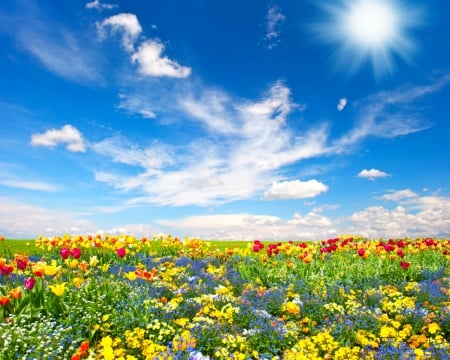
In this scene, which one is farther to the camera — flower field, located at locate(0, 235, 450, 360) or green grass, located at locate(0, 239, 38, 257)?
green grass, located at locate(0, 239, 38, 257)

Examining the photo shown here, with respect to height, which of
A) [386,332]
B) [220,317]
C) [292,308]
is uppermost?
[292,308]

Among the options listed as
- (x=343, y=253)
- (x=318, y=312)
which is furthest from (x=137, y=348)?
(x=343, y=253)

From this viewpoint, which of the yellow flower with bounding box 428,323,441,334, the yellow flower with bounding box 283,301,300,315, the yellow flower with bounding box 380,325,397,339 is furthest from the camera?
the yellow flower with bounding box 283,301,300,315

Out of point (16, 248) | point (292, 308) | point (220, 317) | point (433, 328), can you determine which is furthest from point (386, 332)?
point (16, 248)

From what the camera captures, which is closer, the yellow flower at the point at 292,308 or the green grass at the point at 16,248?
the yellow flower at the point at 292,308

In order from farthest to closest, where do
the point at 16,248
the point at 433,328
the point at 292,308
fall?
the point at 16,248 → the point at 292,308 → the point at 433,328

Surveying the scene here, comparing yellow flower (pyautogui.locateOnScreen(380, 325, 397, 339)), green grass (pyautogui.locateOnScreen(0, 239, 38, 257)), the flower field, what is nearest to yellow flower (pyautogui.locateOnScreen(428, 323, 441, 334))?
the flower field

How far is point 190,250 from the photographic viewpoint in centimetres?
1566

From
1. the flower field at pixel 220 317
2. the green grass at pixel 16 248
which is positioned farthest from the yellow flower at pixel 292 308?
the green grass at pixel 16 248

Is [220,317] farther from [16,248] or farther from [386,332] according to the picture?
[16,248]

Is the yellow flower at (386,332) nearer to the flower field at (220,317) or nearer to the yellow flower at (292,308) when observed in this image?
the flower field at (220,317)

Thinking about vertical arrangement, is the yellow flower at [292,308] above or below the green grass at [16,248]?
below

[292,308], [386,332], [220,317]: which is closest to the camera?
[386,332]

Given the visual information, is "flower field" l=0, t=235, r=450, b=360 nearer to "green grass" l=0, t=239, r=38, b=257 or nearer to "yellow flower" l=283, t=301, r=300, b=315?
"yellow flower" l=283, t=301, r=300, b=315
